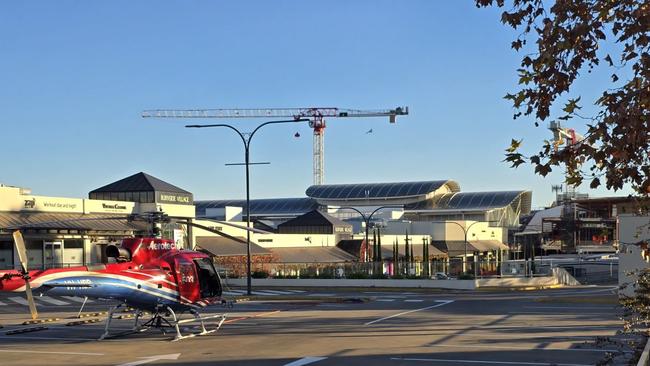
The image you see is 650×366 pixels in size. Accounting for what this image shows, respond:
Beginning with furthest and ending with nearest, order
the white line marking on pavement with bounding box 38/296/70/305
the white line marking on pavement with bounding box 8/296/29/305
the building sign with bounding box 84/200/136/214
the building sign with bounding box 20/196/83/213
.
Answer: the building sign with bounding box 84/200/136/214
the building sign with bounding box 20/196/83/213
the white line marking on pavement with bounding box 8/296/29/305
the white line marking on pavement with bounding box 38/296/70/305

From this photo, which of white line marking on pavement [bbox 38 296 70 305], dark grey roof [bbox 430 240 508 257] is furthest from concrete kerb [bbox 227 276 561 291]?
dark grey roof [bbox 430 240 508 257]

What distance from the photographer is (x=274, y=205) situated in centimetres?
14575

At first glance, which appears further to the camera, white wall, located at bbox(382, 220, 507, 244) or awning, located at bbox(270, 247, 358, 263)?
white wall, located at bbox(382, 220, 507, 244)

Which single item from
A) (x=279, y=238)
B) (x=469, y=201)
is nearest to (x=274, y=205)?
(x=469, y=201)

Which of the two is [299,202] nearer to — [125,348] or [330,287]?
[330,287]

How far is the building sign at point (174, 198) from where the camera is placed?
62263 mm

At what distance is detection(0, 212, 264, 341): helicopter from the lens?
56.9 ft

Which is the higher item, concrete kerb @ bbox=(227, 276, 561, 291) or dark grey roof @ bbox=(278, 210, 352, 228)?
dark grey roof @ bbox=(278, 210, 352, 228)

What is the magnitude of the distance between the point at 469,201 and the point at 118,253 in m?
121

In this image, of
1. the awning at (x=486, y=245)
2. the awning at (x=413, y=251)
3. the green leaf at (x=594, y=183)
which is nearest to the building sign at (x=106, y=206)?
the awning at (x=413, y=251)

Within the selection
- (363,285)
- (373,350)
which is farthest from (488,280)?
(373,350)

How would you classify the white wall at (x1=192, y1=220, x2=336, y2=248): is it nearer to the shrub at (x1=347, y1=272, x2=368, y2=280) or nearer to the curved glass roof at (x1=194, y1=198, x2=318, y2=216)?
the shrub at (x1=347, y1=272, x2=368, y2=280)

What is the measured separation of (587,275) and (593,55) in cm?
7438

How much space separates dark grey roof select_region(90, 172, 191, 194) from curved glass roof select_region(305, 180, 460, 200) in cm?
7846
